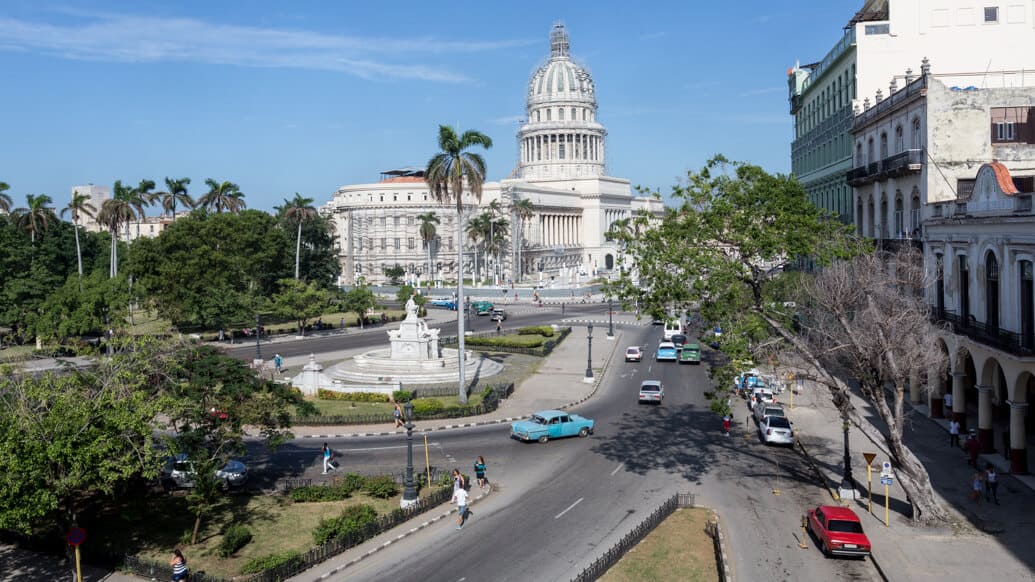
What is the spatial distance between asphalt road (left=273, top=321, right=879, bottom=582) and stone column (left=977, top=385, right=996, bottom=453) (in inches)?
262

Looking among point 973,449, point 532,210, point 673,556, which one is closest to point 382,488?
point 673,556

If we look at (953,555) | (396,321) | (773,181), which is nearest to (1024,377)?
(953,555)

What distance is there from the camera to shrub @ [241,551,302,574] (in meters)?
21.2

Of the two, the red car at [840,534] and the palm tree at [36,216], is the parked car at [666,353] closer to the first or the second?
the red car at [840,534]

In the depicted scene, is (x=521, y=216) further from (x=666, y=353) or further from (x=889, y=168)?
(x=889, y=168)

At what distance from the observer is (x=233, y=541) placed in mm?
23047

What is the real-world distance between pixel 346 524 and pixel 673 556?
9.16m

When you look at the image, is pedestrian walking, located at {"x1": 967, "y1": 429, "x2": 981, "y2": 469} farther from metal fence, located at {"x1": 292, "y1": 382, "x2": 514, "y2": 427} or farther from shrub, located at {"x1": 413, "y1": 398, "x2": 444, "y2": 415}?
shrub, located at {"x1": 413, "y1": 398, "x2": 444, "y2": 415}

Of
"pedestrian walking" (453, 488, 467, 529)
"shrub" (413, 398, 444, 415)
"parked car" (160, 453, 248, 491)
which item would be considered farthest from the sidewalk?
"parked car" (160, 453, 248, 491)

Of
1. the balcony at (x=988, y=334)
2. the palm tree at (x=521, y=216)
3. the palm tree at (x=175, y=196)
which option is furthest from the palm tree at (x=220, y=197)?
the balcony at (x=988, y=334)

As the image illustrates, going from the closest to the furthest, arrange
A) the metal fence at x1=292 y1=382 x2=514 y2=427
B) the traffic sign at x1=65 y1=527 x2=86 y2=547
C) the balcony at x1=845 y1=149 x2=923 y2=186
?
the traffic sign at x1=65 y1=527 x2=86 y2=547, the balcony at x1=845 y1=149 x2=923 y2=186, the metal fence at x1=292 y1=382 x2=514 y2=427

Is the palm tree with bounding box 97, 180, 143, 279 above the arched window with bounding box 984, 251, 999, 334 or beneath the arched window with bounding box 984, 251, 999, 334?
above

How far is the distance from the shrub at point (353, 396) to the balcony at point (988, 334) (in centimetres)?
2722

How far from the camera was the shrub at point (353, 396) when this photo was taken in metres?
45.2
